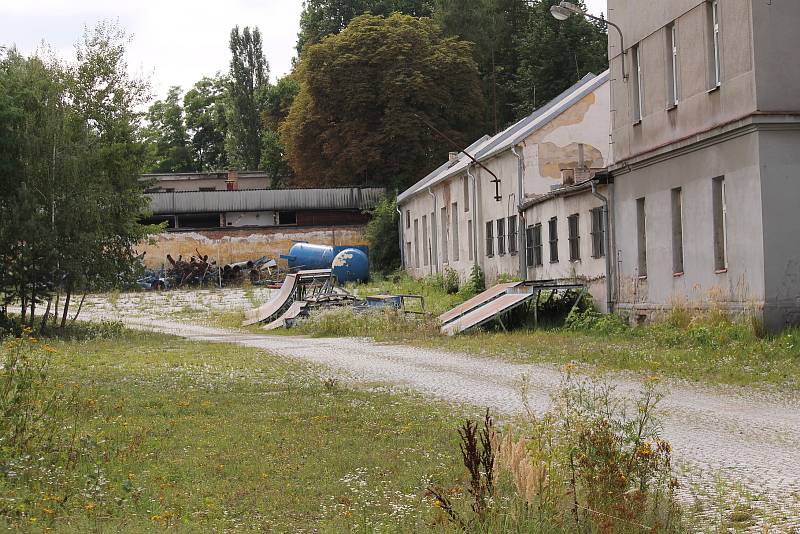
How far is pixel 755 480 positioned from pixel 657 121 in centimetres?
1663

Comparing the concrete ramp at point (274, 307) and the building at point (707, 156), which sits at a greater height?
the building at point (707, 156)

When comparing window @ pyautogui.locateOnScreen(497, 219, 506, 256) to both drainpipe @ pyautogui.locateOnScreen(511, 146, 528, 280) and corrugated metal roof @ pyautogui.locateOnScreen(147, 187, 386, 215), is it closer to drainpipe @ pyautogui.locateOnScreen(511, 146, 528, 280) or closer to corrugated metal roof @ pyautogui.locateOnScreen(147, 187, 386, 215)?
drainpipe @ pyautogui.locateOnScreen(511, 146, 528, 280)

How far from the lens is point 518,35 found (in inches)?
2943

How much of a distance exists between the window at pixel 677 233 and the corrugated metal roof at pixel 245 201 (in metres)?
42.7

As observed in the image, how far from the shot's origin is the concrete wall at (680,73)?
2033 cm

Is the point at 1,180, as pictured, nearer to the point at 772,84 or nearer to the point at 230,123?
the point at 772,84

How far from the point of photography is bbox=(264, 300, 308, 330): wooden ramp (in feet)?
104

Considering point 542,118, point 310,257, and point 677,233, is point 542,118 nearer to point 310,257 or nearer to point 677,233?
point 677,233

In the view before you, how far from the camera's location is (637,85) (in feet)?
84.1

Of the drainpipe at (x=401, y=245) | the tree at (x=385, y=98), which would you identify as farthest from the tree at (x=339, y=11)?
the drainpipe at (x=401, y=245)

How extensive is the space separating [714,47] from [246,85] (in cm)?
6430

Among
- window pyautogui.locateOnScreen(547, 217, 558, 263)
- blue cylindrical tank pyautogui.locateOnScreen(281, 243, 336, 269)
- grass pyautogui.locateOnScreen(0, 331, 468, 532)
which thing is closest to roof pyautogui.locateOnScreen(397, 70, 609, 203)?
window pyautogui.locateOnScreen(547, 217, 558, 263)

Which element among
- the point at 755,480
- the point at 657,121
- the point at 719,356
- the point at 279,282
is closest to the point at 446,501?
the point at 755,480

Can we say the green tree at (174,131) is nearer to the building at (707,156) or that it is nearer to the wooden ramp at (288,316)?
the wooden ramp at (288,316)
